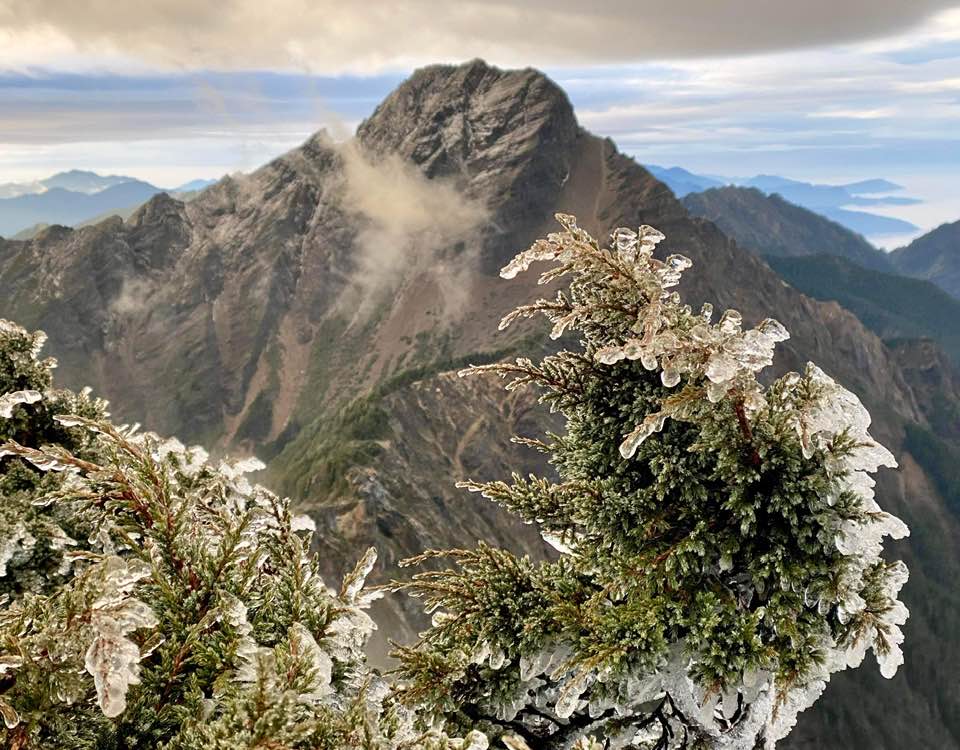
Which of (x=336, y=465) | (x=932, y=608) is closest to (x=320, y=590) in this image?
(x=336, y=465)

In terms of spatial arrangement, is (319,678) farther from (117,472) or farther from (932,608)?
(932,608)

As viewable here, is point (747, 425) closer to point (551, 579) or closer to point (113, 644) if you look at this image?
point (551, 579)

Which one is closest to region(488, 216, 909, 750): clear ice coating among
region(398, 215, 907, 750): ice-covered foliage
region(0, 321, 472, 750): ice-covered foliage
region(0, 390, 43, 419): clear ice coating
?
region(398, 215, 907, 750): ice-covered foliage

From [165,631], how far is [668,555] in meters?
4.84

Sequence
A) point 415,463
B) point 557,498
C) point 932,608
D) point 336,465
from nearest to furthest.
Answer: point 557,498
point 336,465
point 415,463
point 932,608

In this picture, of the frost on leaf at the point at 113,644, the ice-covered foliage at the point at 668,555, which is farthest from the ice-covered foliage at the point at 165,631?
the ice-covered foliage at the point at 668,555

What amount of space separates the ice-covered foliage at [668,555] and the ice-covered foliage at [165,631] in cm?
169

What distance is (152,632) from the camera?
5.13 meters

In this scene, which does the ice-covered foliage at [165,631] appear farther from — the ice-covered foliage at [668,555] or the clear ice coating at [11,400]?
the ice-covered foliage at [668,555]

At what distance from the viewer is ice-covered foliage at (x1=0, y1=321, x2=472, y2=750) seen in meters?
4.26

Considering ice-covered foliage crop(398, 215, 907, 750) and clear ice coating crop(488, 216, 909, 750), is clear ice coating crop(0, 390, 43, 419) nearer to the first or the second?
ice-covered foliage crop(398, 215, 907, 750)

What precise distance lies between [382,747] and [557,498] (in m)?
4.65

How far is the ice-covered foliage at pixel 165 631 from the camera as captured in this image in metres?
4.26

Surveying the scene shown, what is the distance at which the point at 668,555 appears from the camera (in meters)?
7.11
